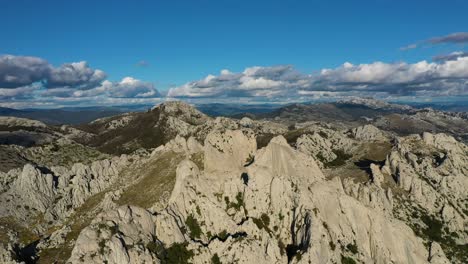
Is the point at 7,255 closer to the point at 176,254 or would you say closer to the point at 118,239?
the point at 118,239

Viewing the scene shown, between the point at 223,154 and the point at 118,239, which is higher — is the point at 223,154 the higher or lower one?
the higher one

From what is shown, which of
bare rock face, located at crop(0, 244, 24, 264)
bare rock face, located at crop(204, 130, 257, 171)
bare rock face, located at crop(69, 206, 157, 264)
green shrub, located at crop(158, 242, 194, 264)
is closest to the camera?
bare rock face, located at crop(69, 206, 157, 264)

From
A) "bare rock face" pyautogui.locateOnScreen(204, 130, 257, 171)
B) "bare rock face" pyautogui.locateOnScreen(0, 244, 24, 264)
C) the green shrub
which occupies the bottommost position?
the green shrub

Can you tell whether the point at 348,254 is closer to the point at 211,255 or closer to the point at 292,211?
the point at 292,211

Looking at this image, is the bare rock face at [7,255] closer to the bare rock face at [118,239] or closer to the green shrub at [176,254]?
the bare rock face at [118,239]

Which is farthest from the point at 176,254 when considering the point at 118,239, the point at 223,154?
the point at 223,154

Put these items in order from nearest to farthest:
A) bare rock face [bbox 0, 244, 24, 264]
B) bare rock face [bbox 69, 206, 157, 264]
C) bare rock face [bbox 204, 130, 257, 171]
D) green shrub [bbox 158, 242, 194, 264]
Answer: bare rock face [bbox 69, 206, 157, 264] → bare rock face [bbox 0, 244, 24, 264] → green shrub [bbox 158, 242, 194, 264] → bare rock face [bbox 204, 130, 257, 171]

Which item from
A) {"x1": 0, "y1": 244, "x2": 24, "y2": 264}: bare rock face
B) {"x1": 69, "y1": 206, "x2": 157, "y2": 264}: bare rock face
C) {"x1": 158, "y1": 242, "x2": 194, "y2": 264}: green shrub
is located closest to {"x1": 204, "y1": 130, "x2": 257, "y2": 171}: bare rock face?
{"x1": 69, "y1": 206, "x2": 157, "y2": 264}: bare rock face

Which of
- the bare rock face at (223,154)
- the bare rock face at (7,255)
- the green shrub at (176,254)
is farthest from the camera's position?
the bare rock face at (223,154)

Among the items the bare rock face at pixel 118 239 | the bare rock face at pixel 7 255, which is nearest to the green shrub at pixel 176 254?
the bare rock face at pixel 118 239

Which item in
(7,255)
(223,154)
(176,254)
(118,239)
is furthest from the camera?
(223,154)

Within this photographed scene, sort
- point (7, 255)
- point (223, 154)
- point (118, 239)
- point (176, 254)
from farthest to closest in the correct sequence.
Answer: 1. point (223, 154)
2. point (176, 254)
3. point (118, 239)
4. point (7, 255)

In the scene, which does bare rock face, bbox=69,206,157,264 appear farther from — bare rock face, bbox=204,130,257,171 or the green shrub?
bare rock face, bbox=204,130,257,171

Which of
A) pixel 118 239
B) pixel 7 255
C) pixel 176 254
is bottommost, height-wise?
pixel 176 254
